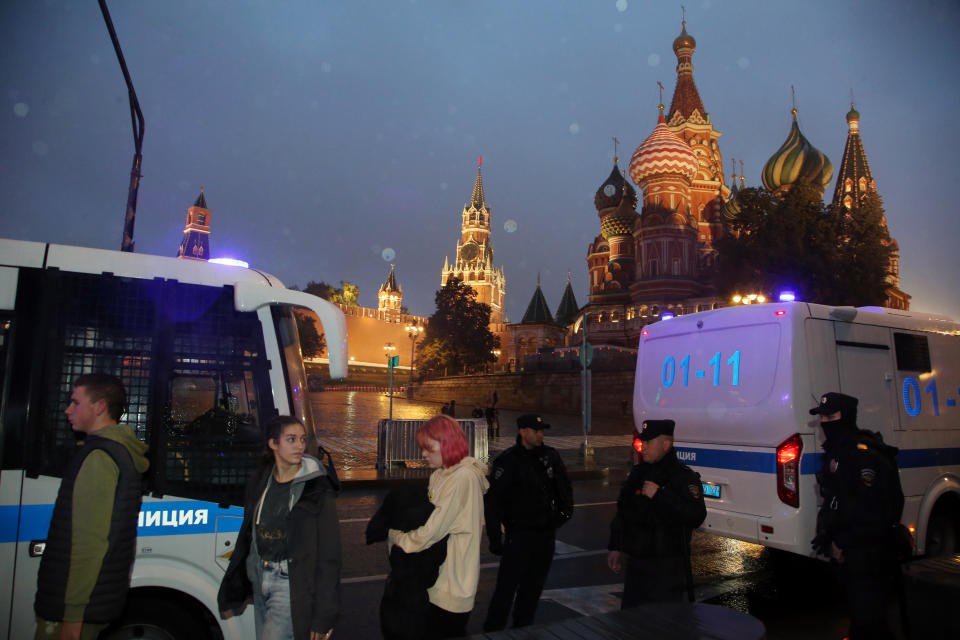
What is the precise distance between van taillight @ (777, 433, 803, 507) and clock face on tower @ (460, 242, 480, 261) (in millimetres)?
134291

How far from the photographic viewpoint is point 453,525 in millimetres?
3299

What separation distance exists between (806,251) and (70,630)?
30.8 meters

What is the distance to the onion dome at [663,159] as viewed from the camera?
4984 cm

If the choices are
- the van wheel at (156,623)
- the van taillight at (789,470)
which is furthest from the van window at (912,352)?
the van wheel at (156,623)

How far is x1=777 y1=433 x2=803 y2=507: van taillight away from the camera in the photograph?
219 inches

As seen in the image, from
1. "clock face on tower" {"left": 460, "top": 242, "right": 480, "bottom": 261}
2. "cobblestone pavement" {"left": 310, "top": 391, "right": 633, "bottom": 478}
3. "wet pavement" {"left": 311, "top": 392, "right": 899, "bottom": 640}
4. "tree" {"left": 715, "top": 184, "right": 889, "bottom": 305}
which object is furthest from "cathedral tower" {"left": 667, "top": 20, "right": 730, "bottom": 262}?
"clock face on tower" {"left": 460, "top": 242, "right": 480, "bottom": 261}

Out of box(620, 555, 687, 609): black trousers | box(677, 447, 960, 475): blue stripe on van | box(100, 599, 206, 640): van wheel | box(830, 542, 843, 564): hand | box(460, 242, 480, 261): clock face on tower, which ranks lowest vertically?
box(100, 599, 206, 640): van wheel

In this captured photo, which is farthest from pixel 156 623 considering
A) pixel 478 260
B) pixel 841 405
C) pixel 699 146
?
pixel 478 260

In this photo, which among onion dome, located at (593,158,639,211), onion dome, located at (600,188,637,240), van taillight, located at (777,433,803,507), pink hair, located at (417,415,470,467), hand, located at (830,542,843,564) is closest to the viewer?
pink hair, located at (417,415,470,467)

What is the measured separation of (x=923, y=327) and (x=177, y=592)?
23.9ft

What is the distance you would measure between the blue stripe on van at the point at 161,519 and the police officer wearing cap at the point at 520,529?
1683 millimetres

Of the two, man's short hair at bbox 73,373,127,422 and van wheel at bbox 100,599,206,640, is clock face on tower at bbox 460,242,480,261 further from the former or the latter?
man's short hair at bbox 73,373,127,422

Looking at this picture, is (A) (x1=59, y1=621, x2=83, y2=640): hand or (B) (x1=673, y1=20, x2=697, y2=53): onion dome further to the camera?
(B) (x1=673, y1=20, x2=697, y2=53): onion dome

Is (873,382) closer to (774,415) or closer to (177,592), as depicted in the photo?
(774,415)
